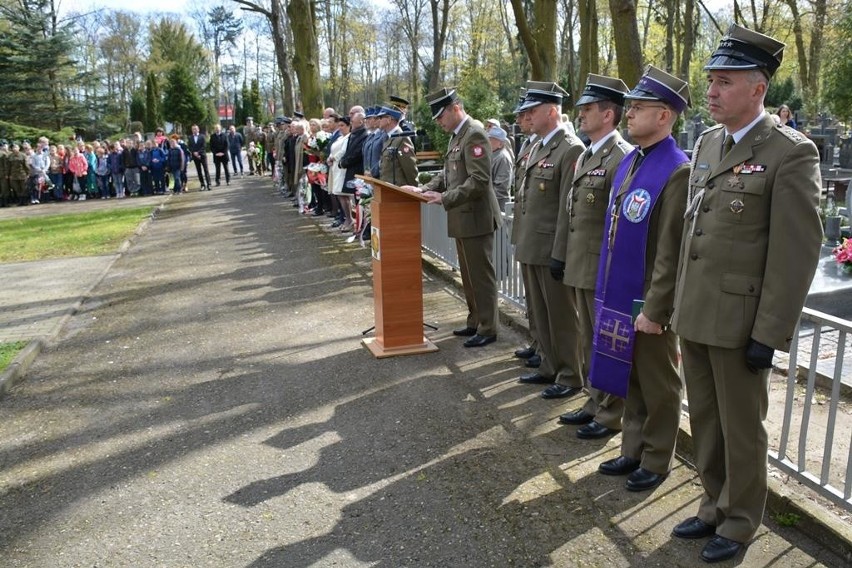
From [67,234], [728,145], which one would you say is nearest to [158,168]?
[67,234]

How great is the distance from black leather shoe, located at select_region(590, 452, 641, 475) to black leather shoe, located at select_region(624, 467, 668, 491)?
0.12m

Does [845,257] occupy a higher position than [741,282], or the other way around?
[741,282]

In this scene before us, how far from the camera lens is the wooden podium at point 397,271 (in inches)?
262

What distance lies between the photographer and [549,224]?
559 cm

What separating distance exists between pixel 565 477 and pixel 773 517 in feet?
3.62

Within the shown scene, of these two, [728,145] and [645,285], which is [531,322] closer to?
[645,285]

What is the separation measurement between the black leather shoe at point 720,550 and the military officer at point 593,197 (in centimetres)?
143

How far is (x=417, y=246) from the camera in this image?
267 inches

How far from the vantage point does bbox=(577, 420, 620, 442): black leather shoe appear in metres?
4.92

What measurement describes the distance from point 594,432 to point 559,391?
751 millimetres

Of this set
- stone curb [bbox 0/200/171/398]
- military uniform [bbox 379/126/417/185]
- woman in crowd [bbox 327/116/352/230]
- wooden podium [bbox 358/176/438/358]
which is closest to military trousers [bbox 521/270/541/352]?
wooden podium [bbox 358/176/438/358]

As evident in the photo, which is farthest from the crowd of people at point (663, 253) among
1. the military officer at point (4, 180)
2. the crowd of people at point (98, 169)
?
the military officer at point (4, 180)

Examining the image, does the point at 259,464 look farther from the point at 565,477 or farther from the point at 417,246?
the point at 417,246

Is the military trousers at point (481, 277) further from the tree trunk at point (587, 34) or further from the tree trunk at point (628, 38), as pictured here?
the tree trunk at point (587, 34)
